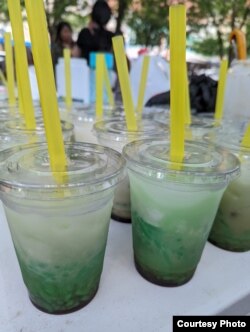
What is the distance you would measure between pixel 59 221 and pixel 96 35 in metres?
3.04

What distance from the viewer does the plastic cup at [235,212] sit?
671 mm

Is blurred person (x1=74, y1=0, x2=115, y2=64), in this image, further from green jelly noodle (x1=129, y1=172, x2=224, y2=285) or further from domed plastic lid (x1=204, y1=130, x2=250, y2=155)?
green jelly noodle (x1=129, y1=172, x2=224, y2=285)

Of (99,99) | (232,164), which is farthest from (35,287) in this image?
(99,99)

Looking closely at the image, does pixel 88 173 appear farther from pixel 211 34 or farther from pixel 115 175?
pixel 211 34

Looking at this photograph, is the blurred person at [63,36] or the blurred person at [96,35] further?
the blurred person at [63,36]

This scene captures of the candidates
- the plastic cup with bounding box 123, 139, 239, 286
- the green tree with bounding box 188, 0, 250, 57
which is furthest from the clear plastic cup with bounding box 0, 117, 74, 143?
the green tree with bounding box 188, 0, 250, 57

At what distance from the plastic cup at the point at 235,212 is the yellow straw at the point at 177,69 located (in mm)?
182

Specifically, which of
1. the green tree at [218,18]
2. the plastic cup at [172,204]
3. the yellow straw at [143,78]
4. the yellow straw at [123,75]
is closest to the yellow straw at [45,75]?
the plastic cup at [172,204]

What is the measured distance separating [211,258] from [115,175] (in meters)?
0.36

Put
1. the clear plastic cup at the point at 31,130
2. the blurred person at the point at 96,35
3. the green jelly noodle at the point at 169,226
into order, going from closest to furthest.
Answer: the green jelly noodle at the point at 169,226, the clear plastic cup at the point at 31,130, the blurred person at the point at 96,35

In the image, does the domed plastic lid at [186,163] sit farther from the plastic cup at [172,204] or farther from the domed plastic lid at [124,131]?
the domed plastic lid at [124,131]

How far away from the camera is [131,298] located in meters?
0.57

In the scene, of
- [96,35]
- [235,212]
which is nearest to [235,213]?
[235,212]
